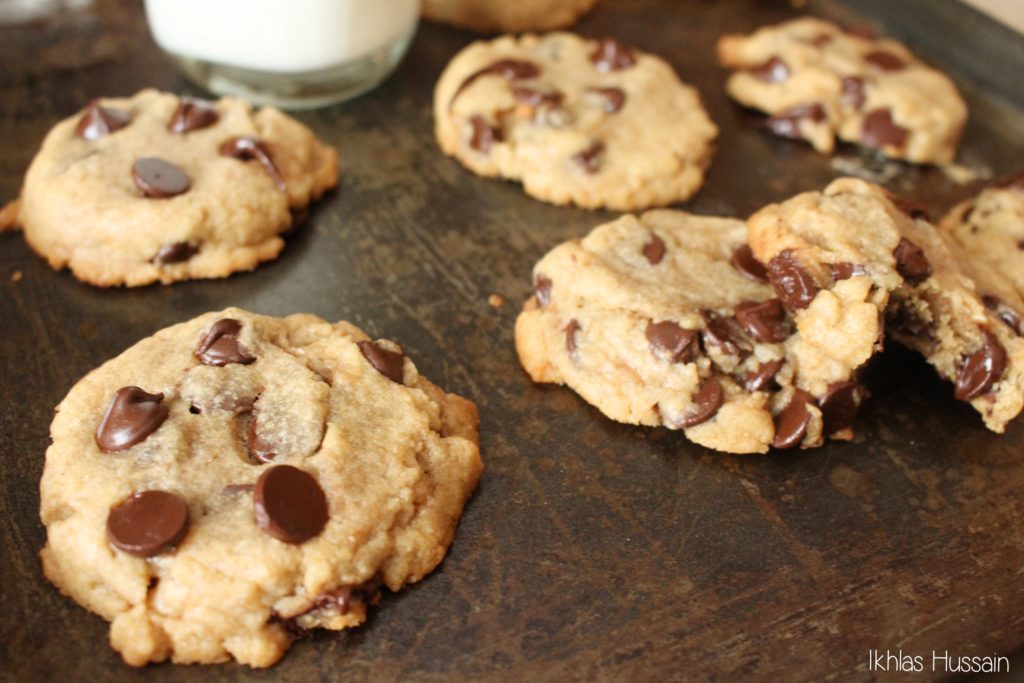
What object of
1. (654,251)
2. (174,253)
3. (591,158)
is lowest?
(174,253)

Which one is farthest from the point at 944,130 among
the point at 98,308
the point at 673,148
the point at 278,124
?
the point at 98,308

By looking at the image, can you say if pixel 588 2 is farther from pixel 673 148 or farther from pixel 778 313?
pixel 778 313

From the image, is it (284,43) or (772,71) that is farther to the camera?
(772,71)

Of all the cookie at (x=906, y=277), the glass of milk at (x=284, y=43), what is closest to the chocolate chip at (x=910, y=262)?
the cookie at (x=906, y=277)

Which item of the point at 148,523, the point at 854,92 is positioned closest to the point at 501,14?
the point at 854,92

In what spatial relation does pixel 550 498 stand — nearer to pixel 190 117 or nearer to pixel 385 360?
pixel 385 360

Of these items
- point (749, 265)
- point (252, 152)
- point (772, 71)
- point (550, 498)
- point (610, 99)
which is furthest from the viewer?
point (772, 71)

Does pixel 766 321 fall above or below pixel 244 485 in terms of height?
above

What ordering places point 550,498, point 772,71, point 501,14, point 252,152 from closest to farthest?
point 550,498 < point 252,152 < point 772,71 < point 501,14
